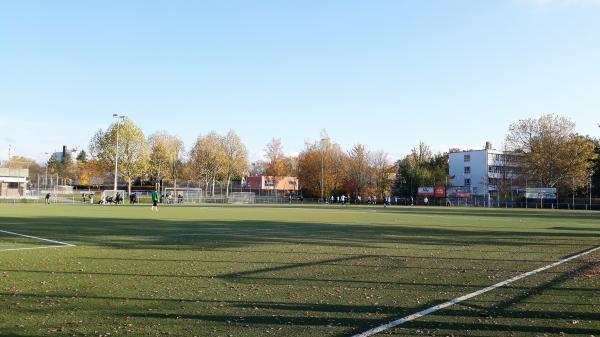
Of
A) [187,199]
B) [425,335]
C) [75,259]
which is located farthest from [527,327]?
[187,199]

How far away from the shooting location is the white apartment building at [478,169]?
116750 mm

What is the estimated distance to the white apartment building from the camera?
116750mm

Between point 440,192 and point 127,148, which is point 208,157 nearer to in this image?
point 127,148

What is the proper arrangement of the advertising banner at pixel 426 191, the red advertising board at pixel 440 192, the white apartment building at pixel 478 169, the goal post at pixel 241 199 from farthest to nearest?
1. the white apartment building at pixel 478 169
2. the advertising banner at pixel 426 191
3. the red advertising board at pixel 440 192
4. the goal post at pixel 241 199

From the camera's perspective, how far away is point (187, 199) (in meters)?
81.0

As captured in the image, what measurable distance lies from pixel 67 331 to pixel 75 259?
23.8 ft

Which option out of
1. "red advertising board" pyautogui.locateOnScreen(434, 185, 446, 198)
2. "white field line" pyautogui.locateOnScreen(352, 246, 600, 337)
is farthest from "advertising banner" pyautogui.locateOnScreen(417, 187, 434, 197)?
"white field line" pyautogui.locateOnScreen(352, 246, 600, 337)

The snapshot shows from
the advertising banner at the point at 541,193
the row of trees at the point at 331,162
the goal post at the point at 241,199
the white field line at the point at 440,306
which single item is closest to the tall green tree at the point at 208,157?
the row of trees at the point at 331,162

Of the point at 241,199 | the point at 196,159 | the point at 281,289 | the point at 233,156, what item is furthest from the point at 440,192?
the point at 281,289

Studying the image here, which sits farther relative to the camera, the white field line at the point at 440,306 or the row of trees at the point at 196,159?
the row of trees at the point at 196,159

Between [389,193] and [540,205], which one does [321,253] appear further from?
[389,193]

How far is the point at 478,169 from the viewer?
121 m

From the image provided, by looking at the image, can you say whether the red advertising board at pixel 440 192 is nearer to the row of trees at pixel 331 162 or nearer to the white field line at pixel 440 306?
the row of trees at pixel 331 162

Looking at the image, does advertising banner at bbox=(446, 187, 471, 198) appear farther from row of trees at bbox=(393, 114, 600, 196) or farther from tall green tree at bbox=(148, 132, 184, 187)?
tall green tree at bbox=(148, 132, 184, 187)
